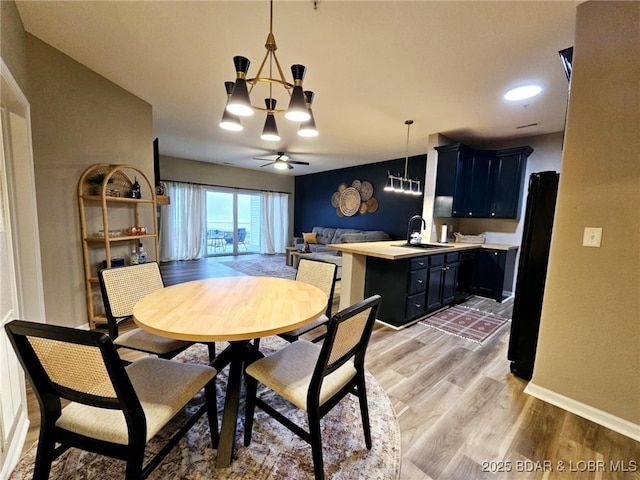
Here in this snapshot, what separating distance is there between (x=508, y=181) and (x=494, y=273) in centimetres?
139

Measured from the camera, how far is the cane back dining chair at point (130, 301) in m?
1.61

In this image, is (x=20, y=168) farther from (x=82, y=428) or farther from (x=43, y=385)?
(x=82, y=428)

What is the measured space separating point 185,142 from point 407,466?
5.52m

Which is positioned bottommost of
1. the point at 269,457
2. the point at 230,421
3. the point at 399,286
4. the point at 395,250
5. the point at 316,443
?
the point at 269,457

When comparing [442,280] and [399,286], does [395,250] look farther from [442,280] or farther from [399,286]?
[442,280]

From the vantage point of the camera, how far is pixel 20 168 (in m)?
1.82

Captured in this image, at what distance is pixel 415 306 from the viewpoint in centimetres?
304

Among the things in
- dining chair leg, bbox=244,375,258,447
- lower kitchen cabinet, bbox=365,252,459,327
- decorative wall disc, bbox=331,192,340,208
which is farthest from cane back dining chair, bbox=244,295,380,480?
decorative wall disc, bbox=331,192,340,208

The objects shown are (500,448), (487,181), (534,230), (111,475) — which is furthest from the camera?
(487,181)

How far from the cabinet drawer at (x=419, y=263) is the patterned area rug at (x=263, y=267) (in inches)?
105

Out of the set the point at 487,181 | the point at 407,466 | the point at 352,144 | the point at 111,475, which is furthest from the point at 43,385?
the point at 487,181

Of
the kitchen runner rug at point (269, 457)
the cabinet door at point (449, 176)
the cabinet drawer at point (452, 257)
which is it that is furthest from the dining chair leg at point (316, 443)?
the cabinet door at point (449, 176)

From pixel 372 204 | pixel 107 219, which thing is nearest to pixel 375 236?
pixel 372 204

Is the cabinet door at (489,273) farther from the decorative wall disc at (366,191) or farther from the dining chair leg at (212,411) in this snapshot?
the dining chair leg at (212,411)
